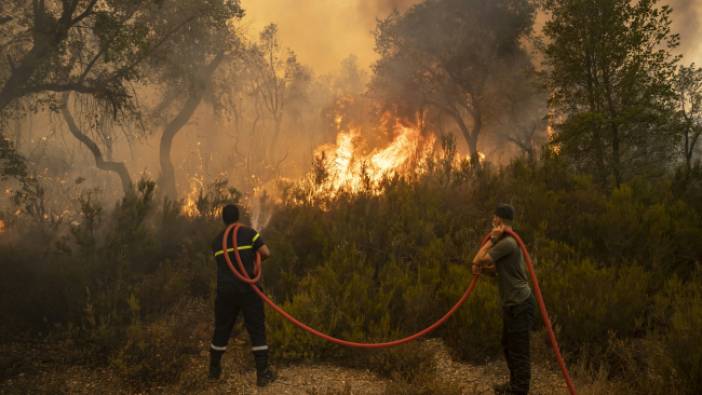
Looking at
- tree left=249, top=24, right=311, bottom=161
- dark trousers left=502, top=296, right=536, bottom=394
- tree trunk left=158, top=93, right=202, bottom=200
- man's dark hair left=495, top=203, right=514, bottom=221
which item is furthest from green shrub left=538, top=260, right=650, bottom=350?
tree left=249, top=24, right=311, bottom=161

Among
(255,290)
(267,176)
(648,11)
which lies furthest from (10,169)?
(267,176)

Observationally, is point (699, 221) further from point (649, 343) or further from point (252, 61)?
point (252, 61)

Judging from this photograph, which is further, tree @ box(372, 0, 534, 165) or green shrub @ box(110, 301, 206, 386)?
tree @ box(372, 0, 534, 165)

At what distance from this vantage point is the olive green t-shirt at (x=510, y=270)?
4691 millimetres

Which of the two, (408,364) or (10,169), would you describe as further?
(10,169)

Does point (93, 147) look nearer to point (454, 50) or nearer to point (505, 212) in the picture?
point (454, 50)

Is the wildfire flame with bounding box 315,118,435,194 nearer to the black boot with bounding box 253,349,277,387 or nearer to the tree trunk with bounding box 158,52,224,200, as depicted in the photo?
the tree trunk with bounding box 158,52,224,200

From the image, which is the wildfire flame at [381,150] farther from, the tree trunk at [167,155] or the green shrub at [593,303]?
the green shrub at [593,303]

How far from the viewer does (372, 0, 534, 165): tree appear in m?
23.6

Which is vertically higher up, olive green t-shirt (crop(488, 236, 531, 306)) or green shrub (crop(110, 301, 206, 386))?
olive green t-shirt (crop(488, 236, 531, 306))

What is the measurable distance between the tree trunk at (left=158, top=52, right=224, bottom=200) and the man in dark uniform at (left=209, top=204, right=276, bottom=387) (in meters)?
18.5

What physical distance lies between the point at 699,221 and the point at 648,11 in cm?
526

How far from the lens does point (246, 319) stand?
5414 mm

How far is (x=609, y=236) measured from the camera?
828 centimetres
